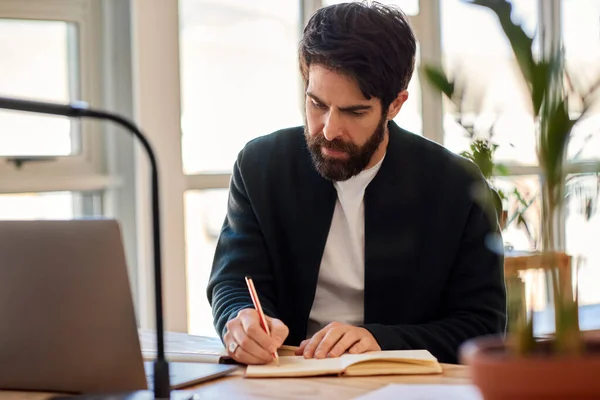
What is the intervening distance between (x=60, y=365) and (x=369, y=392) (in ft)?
1.48

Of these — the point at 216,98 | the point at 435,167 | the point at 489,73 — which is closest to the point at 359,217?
the point at 435,167

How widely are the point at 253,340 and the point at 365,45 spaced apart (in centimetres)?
74

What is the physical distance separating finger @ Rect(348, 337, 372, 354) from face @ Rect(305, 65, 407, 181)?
1.63ft

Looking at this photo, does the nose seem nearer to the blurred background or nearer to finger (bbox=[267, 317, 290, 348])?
finger (bbox=[267, 317, 290, 348])

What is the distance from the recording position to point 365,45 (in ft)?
6.38

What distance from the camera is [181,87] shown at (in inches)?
130

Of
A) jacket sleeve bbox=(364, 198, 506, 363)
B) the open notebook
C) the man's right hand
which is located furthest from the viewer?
jacket sleeve bbox=(364, 198, 506, 363)

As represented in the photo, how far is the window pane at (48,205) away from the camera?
300 cm

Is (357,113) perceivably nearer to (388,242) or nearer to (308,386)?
(388,242)

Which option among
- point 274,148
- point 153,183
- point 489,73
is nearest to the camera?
point 153,183

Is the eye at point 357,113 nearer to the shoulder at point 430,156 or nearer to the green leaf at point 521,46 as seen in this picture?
the shoulder at point 430,156

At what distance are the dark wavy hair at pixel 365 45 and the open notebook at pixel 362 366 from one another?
699 millimetres

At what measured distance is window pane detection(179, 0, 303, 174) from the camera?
3.47m

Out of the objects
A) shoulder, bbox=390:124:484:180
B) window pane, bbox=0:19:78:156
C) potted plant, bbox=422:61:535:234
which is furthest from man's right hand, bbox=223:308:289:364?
window pane, bbox=0:19:78:156
